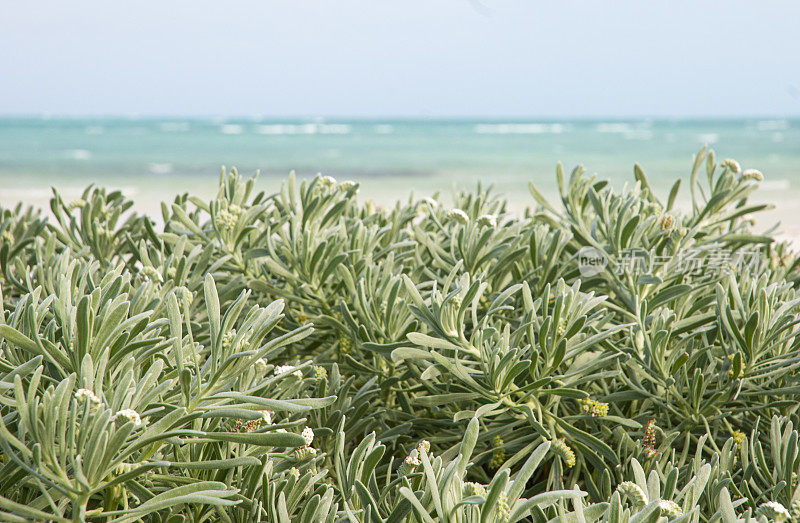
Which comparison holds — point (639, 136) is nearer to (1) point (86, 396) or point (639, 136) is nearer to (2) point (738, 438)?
(2) point (738, 438)

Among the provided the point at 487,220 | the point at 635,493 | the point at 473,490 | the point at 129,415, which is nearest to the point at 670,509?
the point at 635,493

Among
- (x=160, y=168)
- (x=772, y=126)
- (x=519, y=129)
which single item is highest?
(x=772, y=126)

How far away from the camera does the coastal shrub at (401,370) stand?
0.77 m

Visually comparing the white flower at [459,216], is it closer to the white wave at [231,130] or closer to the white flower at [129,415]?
the white flower at [129,415]

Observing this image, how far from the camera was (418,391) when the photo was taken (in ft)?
4.38

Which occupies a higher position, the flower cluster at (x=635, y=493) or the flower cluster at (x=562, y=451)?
the flower cluster at (x=635, y=493)

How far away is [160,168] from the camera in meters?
23.1

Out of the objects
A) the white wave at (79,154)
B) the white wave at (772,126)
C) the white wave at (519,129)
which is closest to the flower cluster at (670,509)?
the white wave at (79,154)

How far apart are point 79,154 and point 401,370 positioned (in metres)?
30.2

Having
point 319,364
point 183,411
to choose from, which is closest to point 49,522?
point 183,411

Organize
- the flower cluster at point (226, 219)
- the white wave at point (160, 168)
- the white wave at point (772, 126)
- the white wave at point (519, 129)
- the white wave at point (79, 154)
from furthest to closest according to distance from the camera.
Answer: the white wave at point (772, 126) < the white wave at point (519, 129) < the white wave at point (79, 154) < the white wave at point (160, 168) < the flower cluster at point (226, 219)

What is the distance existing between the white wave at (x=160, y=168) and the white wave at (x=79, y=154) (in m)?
4.34

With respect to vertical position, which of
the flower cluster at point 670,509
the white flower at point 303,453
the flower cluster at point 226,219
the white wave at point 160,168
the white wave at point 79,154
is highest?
the flower cluster at point 226,219

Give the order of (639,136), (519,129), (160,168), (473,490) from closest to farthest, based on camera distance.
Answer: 1. (473,490)
2. (160,168)
3. (639,136)
4. (519,129)
